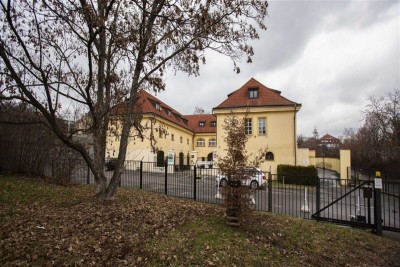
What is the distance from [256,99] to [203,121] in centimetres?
2342

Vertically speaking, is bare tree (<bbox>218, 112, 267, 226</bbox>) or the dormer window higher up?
the dormer window

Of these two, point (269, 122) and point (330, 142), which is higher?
point (330, 142)

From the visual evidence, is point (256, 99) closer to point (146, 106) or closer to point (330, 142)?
point (146, 106)

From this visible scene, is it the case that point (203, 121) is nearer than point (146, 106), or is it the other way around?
point (146, 106)

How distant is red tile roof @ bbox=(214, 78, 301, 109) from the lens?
88.1ft

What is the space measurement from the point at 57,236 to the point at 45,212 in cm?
168

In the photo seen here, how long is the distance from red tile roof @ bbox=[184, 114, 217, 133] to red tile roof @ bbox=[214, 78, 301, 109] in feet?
62.6

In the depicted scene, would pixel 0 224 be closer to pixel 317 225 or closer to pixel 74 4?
pixel 74 4

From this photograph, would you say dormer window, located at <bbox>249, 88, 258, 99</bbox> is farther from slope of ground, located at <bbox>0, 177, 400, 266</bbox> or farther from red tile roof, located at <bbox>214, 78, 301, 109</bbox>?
slope of ground, located at <bbox>0, 177, 400, 266</bbox>

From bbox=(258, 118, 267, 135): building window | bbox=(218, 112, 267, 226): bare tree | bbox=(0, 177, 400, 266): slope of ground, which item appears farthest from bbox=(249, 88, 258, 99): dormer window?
bbox=(218, 112, 267, 226): bare tree

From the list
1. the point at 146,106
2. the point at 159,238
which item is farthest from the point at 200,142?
the point at 159,238

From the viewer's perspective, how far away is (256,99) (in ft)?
91.1

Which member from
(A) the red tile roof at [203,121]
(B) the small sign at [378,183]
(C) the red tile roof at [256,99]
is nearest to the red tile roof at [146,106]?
(B) the small sign at [378,183]

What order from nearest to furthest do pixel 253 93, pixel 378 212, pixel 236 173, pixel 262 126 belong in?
pixel 236 173 → pixel 378 212 → pixel 262 126 → pixel 253 93
